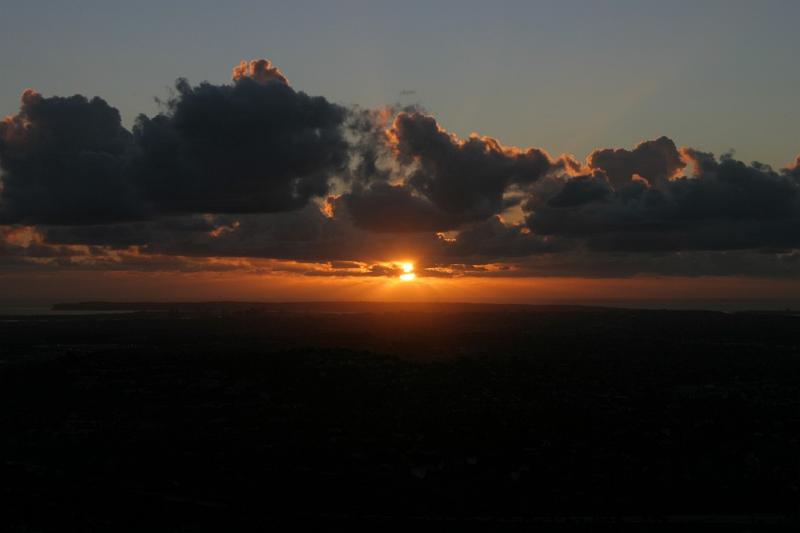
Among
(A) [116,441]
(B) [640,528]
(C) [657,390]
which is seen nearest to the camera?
(B) [640,528]

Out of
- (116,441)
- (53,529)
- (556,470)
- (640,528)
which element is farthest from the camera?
(116,441)

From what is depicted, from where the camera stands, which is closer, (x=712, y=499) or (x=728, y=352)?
(x=712, y=499)

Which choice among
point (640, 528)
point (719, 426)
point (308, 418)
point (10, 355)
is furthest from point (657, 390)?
point (10, 355)

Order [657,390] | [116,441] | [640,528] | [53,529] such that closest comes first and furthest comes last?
[53,529] → [640,528] → [116,441] → [657,390]

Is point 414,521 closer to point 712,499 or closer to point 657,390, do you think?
point 712,499

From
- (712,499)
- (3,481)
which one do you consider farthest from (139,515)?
(712,499)

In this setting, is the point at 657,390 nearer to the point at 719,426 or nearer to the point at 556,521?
the point at 719,426
